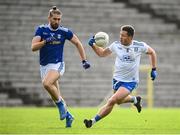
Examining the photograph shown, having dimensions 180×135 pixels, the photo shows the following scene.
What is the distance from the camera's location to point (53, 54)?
574 inches

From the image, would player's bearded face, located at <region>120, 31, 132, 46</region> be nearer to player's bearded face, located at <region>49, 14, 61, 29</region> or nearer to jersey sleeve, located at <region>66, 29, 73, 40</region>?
jersey sleeve, located at <region>66, 29, 73, 40</region>

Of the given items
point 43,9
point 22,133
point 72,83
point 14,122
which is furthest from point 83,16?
point 22,133

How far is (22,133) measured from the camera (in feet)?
40.6

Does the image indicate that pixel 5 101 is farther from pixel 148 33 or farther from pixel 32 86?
pixel 148 33

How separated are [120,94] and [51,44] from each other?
168 cm

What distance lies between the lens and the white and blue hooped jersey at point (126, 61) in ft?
47.1

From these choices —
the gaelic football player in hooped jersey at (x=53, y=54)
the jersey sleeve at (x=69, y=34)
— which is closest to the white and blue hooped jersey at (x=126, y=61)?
the gaelic football player in hooped jersey at (x=53, y=54)

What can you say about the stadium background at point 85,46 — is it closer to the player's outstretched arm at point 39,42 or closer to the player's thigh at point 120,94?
the player's outstretched arm at point 39,42

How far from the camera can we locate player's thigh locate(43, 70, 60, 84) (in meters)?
14.2

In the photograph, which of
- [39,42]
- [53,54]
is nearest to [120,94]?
[53,54]

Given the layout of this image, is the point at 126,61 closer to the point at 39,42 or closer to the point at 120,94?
the point at 120,94

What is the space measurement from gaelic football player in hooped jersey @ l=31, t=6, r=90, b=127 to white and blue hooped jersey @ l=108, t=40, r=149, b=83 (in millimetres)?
579

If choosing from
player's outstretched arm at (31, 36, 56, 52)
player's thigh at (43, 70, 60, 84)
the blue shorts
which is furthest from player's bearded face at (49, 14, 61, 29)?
the blue shorts

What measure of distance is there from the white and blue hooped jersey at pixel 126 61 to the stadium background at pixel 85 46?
43.5ft
